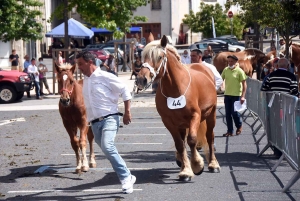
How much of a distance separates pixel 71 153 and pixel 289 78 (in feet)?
14.8

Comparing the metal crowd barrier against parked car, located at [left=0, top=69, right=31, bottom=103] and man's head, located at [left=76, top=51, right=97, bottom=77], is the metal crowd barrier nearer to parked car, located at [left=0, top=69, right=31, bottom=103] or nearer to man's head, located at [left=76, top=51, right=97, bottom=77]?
man's head, located at [left=76, top=51, right=97, bottom=77]

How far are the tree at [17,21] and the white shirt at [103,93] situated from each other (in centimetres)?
2108

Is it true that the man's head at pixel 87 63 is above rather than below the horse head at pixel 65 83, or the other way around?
above

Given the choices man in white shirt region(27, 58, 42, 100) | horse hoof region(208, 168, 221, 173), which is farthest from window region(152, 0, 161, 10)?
horse hoof region(208, 168, 221, 173)

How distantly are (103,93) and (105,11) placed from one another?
2287cm

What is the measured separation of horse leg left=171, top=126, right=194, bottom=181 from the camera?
34.2 feet

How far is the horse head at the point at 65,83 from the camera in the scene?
11373mm

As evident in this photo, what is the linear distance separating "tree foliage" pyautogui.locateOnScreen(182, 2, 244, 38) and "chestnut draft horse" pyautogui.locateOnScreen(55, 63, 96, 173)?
50360 millimetres

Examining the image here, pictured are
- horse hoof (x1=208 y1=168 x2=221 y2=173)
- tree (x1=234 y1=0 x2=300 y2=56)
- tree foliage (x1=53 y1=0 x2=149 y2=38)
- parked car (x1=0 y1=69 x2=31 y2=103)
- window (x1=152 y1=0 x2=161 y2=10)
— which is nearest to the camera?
horse hoof (x1=208 y1=168 x2=221 y2=173)

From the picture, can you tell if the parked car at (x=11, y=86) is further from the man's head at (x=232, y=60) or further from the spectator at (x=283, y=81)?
the spectator at (x=283, y=81)

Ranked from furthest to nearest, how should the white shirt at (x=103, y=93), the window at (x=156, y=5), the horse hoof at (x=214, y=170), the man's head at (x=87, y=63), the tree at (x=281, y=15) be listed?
the window at (x=156, y=5)
the tree at (x=281, y=15)
the horse hoof at (x=214, y=170)
the man's head at (x=87, y=63)
the white shirt at (x=103, y=93)

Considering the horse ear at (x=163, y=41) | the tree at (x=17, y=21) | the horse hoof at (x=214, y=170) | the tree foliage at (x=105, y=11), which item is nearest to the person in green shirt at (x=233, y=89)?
the horse hoof at (x=214, y=170)

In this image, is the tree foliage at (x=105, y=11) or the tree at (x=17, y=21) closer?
the tree at (x=17, y=21)

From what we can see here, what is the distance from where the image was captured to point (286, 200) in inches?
355
